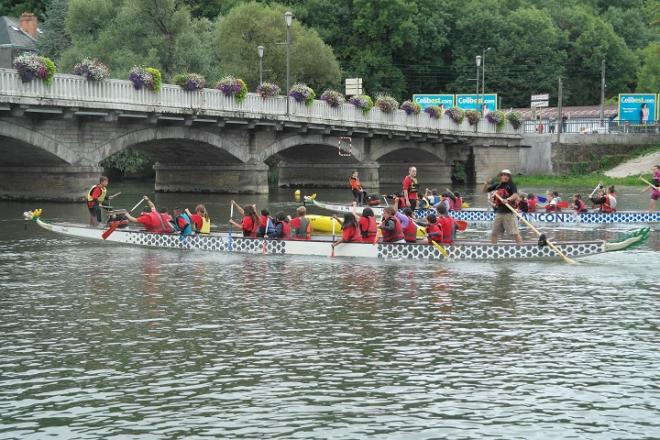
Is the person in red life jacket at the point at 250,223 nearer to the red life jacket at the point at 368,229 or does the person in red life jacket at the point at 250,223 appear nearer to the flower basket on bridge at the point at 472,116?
the red life jacket at the point at 368,229

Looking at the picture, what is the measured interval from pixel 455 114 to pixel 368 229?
139 feet

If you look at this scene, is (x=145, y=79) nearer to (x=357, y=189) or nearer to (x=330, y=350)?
(x=357, y=189)

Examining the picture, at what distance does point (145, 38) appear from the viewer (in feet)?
208

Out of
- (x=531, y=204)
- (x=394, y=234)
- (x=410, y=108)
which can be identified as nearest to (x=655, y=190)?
(x=531, y=204)

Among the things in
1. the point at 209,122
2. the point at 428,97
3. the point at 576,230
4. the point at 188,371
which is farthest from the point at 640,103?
the point at 188,371

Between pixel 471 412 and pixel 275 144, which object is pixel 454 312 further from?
pixel 275 144

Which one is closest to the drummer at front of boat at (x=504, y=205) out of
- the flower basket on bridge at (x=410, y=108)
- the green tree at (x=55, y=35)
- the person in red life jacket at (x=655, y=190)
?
the person in red life jacket at (x=655, y=190)

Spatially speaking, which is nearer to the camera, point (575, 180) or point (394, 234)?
point (394, 234)

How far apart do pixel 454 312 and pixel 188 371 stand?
20.3 feet

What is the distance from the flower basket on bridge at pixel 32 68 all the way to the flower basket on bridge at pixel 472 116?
3587 cm

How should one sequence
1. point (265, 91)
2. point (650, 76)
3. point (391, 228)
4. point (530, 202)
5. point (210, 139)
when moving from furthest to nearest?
point (650, 76), point (265, 91), point (210, 139), point (530, 202), point (391, 228)

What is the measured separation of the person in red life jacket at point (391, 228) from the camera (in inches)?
1068

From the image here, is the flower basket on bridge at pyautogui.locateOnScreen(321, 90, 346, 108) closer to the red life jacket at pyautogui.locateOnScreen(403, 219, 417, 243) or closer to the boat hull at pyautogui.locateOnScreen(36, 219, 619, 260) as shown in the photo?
the boat hull at pyautogui.locateOnScreen(36, 219, 619, 260)

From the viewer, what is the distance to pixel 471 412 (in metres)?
13.3
